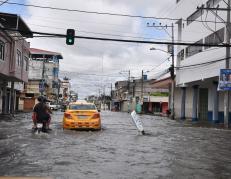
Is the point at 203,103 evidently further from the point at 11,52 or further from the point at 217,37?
the point at 11,52

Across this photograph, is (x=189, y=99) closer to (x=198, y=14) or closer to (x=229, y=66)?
(x=198, y=14)

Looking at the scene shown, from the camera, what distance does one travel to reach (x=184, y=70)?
4866 cm

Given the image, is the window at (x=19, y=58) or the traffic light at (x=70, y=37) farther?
the window at (x=19, y=58)

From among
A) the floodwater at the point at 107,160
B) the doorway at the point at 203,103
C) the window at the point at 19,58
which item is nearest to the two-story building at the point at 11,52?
the window at the point at 19,58

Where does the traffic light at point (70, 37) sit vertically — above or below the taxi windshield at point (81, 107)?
above

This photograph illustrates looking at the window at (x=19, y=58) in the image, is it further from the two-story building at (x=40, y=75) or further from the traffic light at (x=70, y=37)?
the two-story building at (x=40, y=75)

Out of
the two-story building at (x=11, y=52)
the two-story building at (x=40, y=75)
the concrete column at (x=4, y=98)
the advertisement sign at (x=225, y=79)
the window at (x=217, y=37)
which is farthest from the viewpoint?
the two-story building at (x=40, y=75)

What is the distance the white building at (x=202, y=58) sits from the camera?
37156 millimetres

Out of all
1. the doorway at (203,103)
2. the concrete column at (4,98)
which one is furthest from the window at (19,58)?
the doorway at (203,103)

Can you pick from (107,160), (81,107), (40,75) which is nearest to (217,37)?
(81,107)

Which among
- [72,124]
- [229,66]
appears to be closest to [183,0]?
[229,66]

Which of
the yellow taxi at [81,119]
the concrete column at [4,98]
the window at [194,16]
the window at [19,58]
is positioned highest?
the window at [194,16]

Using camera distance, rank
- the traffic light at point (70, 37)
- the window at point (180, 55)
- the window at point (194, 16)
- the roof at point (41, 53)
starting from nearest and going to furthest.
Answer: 1. the traffic light at point (70, 37)
2. the window at point (194, 16)
3. the window at point (180, 55)
4. the roof at point (41, 53)

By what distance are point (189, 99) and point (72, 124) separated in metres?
38.2
